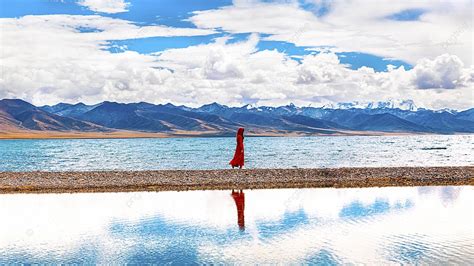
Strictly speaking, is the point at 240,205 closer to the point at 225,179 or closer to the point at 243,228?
the point at 243,228

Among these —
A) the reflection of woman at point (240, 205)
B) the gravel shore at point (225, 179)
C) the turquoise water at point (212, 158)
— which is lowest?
the turquoise water at point (212, 158)

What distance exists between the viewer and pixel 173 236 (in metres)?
17.4

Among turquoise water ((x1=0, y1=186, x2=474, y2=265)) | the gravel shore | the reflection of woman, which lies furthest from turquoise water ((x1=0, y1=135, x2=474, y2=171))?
turquoise water ((x1=0, y1=186, x2=474, y2=265))

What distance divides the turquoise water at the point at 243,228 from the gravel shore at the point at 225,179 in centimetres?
325

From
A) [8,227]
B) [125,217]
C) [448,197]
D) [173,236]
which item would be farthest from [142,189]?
[448,197]

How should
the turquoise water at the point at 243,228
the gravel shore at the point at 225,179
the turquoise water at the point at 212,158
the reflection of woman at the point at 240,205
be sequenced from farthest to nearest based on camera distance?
1. the turquoise water at the point at 212,158
2. the gravel shore at the point at 225,179
3. the reflection of woman at the point at 240,205
4. the turquoise water at the point at 243,228

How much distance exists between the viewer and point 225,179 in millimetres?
33938

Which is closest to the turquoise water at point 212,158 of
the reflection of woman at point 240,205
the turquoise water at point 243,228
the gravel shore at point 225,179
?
the gravel shore at point 225,179

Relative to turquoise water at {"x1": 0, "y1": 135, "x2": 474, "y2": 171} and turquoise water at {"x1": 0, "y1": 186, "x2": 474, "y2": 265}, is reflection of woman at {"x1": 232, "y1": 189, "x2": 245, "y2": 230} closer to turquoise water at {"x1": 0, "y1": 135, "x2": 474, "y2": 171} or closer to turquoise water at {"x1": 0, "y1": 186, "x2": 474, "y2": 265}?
turquoise water at {"x1": 0, "y1": 186, "x2": 474, "y2": 265}

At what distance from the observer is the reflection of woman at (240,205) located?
1962cm

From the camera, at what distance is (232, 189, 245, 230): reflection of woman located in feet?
64.4

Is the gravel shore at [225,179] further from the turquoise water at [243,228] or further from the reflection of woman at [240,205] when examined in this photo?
the turquoise water at [243,228]

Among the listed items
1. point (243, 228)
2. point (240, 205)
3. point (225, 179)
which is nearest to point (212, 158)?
point (225, 179)

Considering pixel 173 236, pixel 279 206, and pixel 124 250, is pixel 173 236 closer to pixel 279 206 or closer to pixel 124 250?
pixel 124 250
